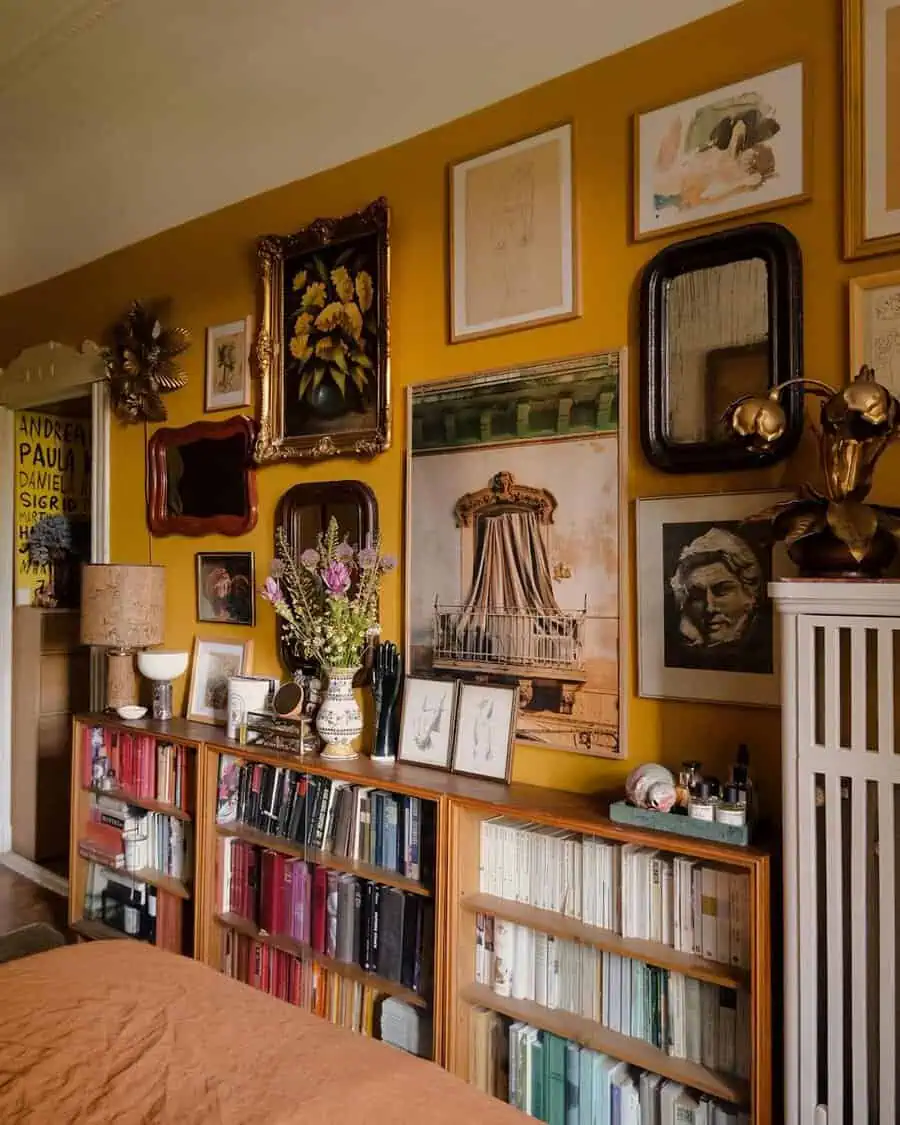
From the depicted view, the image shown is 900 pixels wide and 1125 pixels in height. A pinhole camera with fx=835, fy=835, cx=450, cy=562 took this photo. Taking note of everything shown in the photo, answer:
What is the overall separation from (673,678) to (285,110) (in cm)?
222

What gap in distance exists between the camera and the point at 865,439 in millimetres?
1567

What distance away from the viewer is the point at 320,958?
2.43 meters

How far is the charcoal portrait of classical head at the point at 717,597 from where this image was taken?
192 cm

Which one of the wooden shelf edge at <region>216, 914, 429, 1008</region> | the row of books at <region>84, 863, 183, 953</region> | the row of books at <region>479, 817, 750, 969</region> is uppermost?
the row of books at <region>479, 817, 750, 969</region>

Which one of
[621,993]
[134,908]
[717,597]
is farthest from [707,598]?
[134,908]

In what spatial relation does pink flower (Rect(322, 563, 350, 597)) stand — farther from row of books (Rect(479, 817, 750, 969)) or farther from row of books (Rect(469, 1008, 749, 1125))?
row of books (Rect(469, 1008, 749, 1125))

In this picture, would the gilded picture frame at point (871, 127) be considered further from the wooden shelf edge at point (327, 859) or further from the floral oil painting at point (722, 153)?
the wooden shelf edge at point (327, 859)

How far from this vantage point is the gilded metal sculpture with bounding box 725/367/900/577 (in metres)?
1.51

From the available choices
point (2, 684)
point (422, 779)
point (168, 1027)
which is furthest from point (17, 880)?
point (168, 1027)

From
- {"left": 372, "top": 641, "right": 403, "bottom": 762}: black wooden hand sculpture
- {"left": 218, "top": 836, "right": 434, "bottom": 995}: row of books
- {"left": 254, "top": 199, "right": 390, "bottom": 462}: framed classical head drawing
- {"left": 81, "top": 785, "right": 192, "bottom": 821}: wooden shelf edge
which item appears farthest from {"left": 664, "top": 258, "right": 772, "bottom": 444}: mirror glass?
{"left": 81, "top": 785, "right": 192, "bottom": 821}: wooden shelf edge

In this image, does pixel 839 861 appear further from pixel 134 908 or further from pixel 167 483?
pixel 167 483

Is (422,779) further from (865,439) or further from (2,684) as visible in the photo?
(2,684)

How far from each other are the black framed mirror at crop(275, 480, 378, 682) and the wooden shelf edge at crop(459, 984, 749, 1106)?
1.00 m

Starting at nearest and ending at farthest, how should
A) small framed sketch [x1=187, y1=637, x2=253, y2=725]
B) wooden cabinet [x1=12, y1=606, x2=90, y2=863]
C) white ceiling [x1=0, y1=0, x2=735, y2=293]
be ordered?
white ceiling [x1=0, y1=0, x2=735, y2=293]
small framed sketch [x1=187, y1=637, x2=253, y2=725]
wooden cabinet [x1=12, y1=606, x2=90, y2=863]
